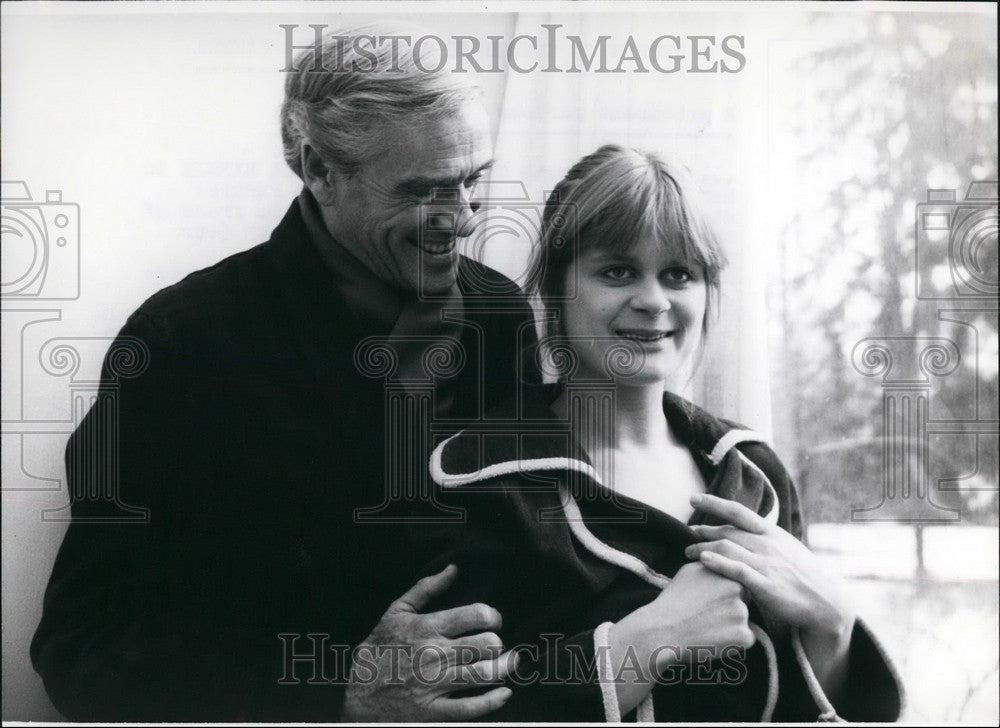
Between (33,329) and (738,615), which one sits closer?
(738,615)

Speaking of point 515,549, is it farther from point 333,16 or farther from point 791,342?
point 333,16

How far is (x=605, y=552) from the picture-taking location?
2.94 metres

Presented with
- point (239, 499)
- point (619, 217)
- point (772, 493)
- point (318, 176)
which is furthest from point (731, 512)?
point (318, 176)

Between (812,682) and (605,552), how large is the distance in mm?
671

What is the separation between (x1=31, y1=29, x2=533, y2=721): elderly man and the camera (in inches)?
117

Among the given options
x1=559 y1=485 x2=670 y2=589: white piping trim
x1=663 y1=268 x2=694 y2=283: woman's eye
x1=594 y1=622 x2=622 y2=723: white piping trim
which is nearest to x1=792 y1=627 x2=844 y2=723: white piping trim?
x1=559 y1=485 x2=670 y2=589: white piping trim

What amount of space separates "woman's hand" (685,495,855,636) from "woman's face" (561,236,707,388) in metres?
0.43

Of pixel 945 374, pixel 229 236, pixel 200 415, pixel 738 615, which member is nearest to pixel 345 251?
pixel 229 236

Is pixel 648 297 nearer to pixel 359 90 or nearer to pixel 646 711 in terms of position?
pixel 359 90

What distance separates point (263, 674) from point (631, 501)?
1.12 metres

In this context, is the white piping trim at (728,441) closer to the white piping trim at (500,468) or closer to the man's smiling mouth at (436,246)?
the white piping trim at (500,468)

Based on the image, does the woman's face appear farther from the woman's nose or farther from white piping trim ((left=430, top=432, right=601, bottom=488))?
white piping trim ((left=430, top=432, right=601, bottom=488))

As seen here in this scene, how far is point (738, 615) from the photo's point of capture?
2.96m

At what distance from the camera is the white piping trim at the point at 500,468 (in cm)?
298
